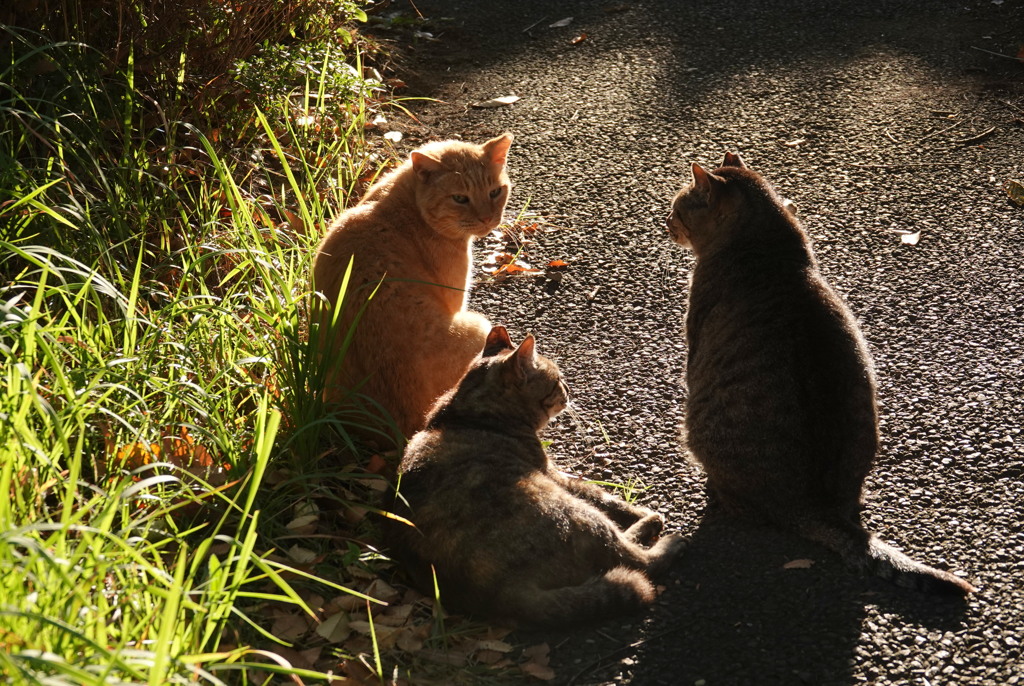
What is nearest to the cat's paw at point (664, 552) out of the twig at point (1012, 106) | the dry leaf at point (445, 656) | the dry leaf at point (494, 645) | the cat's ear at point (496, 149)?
the dry leaf at point (494, 645)

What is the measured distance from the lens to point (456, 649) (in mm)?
2990

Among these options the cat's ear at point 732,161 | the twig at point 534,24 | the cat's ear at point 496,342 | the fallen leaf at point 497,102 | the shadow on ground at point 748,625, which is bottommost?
the shadow on ground at point 748,625

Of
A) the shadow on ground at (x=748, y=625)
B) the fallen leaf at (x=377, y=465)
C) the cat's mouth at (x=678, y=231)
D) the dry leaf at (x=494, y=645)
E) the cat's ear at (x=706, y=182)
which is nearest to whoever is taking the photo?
the shadow on ground at (x=748, y=625)

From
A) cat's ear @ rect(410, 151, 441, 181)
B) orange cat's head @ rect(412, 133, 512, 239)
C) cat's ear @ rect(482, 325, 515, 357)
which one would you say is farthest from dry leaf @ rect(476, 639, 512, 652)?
cat's ear @ rect(410, 151, 441, 181)

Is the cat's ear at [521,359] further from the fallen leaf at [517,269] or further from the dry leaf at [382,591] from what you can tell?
the fallen leaf at [517,269]

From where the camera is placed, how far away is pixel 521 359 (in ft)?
11.9

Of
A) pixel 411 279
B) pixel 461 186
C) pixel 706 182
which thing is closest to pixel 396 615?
pixel 411 279

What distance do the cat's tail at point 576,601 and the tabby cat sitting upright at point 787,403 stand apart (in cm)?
61

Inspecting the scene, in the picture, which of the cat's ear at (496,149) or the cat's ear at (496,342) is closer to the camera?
the cat's ear at (496,342)

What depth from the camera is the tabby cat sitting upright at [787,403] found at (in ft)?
10.4

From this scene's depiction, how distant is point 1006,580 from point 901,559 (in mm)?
392

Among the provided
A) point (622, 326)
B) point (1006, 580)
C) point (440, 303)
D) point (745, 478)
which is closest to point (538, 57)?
point (622, 326)

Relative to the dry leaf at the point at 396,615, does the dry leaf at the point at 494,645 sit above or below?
below

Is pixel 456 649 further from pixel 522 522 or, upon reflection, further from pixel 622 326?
pixel 622 326
